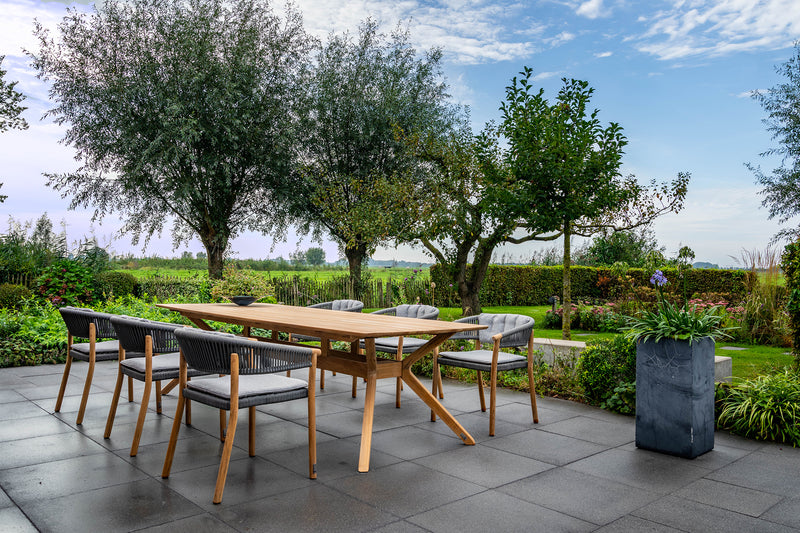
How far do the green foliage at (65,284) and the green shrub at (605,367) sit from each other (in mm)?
8770

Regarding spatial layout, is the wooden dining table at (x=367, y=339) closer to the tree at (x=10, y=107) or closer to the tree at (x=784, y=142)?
the tree at (x=10, y=107)

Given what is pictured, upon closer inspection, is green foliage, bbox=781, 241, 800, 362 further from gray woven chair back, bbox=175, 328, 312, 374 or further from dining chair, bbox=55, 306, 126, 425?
dining chair, bbox=55, 306, 126, 425

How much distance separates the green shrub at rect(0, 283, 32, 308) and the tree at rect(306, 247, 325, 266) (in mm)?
8933

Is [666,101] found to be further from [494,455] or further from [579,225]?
[494,455]

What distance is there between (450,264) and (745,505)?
31.6 feet

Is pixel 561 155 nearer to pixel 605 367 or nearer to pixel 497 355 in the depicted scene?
pixel 605 367

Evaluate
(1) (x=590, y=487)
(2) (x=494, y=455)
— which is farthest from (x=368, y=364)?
(1) (x=590, y=487)

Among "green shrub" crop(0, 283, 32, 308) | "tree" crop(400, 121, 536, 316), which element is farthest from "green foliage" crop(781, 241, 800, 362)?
"green shrub" crop(0, 283, 32, 308)

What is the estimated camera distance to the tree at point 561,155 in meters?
7.56

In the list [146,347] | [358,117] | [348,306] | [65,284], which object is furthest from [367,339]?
[358,117]

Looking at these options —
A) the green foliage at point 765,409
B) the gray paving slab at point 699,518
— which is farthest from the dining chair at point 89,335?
the green foliage at point 765,409

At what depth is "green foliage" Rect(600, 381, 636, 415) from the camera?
4844 mm

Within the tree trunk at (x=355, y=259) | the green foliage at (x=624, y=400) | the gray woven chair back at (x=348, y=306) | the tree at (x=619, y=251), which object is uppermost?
the tree at (x=619, y=251)

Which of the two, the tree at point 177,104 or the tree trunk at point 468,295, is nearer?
the tree trunk at point 468,295
